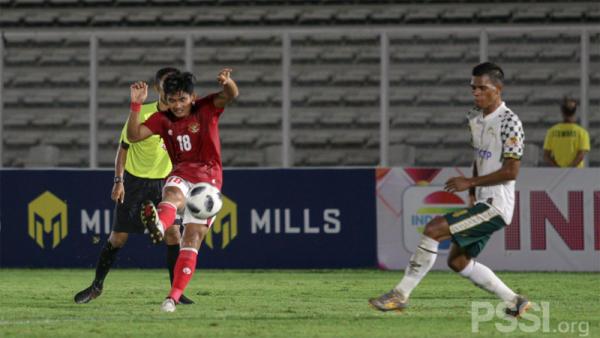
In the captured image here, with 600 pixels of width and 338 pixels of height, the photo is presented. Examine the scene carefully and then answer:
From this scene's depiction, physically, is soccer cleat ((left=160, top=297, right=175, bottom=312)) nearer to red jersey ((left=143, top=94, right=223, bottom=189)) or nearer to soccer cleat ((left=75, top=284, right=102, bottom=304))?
red jersey ((left=143, top=94, right=223, bottom=189))

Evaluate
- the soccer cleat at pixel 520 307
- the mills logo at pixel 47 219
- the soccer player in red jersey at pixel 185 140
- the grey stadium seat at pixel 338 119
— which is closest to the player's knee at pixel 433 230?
the soccer cleat at pixel 520 307

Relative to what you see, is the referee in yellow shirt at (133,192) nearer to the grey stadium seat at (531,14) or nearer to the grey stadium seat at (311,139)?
the grey stadium seat at (311,139)

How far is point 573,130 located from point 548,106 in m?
1.55

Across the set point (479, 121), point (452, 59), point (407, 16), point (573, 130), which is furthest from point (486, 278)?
point (407, 16)

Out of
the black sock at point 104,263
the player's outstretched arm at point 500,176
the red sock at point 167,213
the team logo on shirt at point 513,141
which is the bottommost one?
the black sock at point 104,263

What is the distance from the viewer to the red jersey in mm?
8781

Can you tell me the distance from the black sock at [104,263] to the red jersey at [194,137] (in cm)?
150

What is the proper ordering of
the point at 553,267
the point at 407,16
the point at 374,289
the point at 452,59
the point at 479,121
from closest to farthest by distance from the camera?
the point at 479,121 < the point at 374,289 < the point at 553,267 < the point at 452,59 < the point at 407,16

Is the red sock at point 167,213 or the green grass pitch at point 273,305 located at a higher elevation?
the red sock at point 167,213

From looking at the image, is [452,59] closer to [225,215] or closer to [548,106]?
[548,106]

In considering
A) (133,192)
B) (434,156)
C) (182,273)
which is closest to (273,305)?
(182,273)

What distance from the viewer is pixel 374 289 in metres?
11.3

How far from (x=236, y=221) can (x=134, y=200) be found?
144 inches

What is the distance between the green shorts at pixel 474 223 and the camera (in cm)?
805
